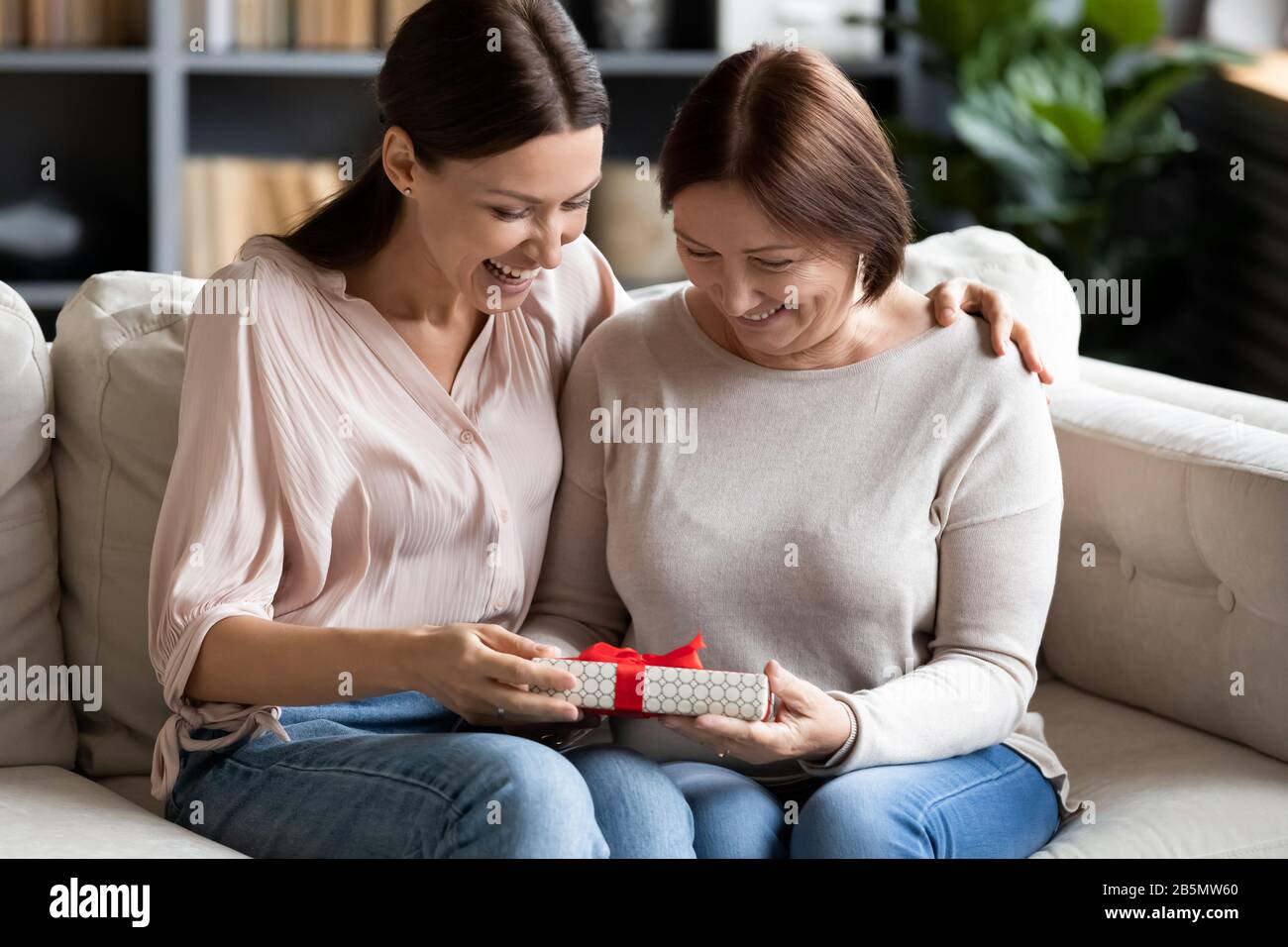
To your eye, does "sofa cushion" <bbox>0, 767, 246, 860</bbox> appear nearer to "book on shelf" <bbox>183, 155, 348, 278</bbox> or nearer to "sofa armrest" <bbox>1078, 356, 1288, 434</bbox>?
"sofa armrest" <bbox>1078, 356, 1288, 434</bbox>

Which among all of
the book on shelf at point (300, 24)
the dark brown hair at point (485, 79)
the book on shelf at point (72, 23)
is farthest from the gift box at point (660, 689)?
the book on shelf at point (72, 23)

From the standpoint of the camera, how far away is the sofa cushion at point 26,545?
1.49m

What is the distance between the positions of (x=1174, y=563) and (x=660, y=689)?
2.20 feet

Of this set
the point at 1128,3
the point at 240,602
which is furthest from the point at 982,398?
the point at 1128,3

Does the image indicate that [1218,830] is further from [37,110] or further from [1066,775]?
[37,110]

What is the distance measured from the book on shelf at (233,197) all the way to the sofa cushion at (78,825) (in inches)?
74.5

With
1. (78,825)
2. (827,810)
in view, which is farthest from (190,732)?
(827,810)

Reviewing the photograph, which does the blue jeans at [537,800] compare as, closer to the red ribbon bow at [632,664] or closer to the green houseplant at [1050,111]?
the red ribbon bow at [632,664]

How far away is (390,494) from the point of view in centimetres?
140

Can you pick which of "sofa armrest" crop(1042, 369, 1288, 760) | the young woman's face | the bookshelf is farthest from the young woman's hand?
the bookshelf

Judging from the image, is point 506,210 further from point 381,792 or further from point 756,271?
Answer: point 381,792

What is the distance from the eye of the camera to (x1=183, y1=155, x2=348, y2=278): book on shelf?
317cm
